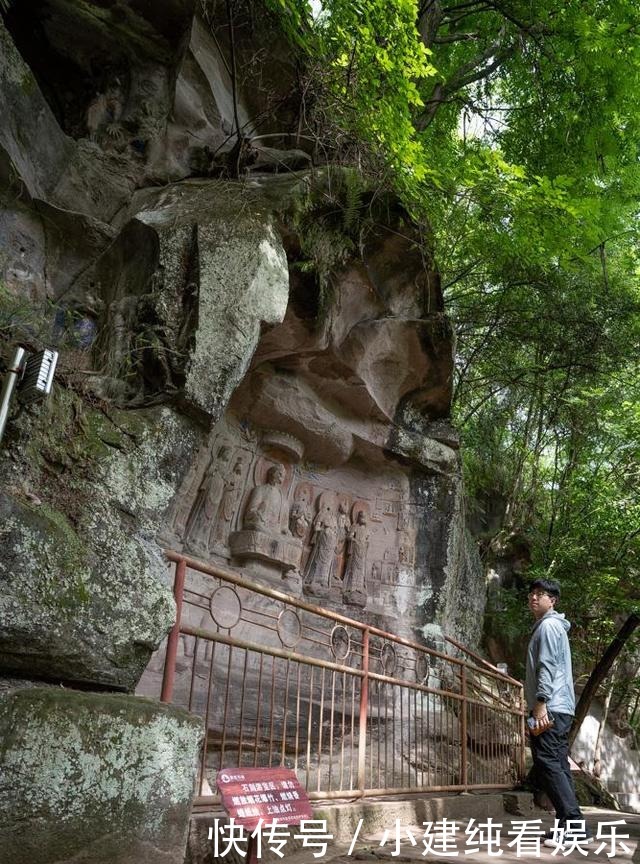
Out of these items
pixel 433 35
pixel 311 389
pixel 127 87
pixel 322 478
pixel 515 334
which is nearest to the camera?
pixel 127 87

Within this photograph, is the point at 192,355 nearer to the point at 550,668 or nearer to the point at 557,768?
the point at 550,668

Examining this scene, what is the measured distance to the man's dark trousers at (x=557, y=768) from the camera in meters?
3.96

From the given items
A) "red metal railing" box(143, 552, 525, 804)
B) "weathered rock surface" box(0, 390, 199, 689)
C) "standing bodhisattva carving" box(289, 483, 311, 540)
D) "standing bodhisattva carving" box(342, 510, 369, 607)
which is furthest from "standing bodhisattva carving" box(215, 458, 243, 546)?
"weathered rock surface" box(0, 390, 199, 689)

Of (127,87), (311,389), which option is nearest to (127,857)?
(311,389)

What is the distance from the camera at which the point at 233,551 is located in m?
8.38

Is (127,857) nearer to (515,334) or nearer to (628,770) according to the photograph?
(515,334)

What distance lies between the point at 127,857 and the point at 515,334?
10.5m

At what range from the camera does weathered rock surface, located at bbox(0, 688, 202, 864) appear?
245 centimetres

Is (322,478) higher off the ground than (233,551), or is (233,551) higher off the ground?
(322,478)

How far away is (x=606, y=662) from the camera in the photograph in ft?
33.4

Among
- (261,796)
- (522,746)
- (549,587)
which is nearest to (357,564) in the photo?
(522,746)

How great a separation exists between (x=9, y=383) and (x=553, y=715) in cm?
369

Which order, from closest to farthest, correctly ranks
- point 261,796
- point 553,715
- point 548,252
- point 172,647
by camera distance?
point 261,796 < point 172,647 < point 553,715 < point 548,252

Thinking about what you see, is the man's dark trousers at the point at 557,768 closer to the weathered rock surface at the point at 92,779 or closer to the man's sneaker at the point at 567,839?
the man's sneaker at the point at 567,839
